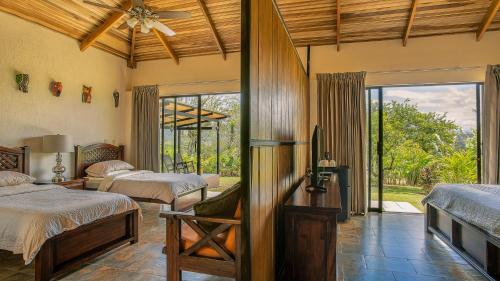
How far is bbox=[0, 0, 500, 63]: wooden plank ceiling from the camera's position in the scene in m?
4.31

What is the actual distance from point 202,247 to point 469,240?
2555 mm

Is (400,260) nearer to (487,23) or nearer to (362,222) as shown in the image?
(362,222)

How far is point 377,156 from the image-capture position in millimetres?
5039

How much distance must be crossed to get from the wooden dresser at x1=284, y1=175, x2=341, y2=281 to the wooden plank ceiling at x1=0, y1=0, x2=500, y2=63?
356 cm

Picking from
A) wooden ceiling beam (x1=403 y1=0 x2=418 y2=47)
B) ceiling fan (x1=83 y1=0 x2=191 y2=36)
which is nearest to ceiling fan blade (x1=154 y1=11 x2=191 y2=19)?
ceiling fan (x1=83 y1=0 x2=191 y2=36)

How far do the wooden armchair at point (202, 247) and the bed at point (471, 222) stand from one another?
204cm

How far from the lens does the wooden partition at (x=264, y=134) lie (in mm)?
1580

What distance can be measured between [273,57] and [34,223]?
7.96ft

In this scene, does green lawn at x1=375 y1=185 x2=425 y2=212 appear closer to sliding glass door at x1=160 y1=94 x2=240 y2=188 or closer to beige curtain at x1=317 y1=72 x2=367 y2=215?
beige curtain at x1=317 y1=72 x2=367 y2=215

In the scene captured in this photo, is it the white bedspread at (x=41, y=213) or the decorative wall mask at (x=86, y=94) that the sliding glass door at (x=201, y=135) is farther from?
the white bedspread at (x=41, y=213)

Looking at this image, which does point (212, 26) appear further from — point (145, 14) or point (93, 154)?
point (93, 154)

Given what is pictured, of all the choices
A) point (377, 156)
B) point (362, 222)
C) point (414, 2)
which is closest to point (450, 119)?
point (377, 156)

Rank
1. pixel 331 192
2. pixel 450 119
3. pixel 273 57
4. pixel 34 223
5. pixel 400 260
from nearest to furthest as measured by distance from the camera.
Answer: pixel 273 57 < pixel 34 223 < pixel 331 192 < pixel 400 260 < pixel 450 119

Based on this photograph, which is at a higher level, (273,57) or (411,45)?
(411,45)
